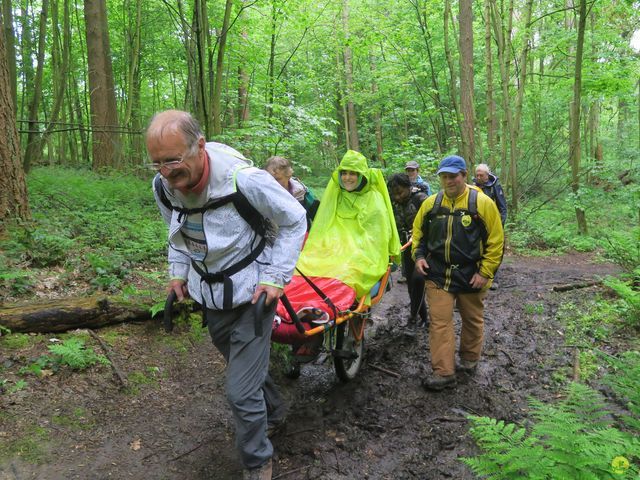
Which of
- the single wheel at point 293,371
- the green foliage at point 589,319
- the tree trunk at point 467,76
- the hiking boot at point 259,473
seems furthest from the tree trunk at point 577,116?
the hiking boot at point 259,473

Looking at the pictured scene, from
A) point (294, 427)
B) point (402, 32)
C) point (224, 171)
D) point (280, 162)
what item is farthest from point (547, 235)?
point (224, 171)

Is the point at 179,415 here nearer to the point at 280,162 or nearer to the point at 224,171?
the point at 224,171

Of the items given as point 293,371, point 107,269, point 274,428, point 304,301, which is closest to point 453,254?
point 304,301

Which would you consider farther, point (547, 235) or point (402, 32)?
point (402, 32)

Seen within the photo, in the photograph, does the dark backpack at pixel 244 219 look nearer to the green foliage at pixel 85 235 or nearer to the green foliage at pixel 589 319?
the green foliage at pixel 85 235

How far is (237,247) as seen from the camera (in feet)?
8.79

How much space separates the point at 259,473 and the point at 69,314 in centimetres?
310

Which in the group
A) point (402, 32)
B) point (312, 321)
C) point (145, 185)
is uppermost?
point (402, 32)

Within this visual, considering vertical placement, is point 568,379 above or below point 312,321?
below

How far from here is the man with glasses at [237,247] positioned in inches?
101

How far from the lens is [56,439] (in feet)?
11.5

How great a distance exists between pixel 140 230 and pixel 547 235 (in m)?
11.1

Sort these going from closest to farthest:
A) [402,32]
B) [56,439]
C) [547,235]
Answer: [56,439] < [547,235] < [402,32]

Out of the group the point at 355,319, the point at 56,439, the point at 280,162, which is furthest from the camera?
the point at 280,162
